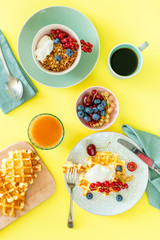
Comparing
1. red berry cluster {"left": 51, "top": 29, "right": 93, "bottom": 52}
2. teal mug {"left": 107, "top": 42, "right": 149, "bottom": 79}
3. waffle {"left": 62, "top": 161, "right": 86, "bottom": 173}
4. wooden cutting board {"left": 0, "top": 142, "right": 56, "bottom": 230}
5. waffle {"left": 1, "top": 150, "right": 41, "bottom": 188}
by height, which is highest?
red berry cluster {"left": 51, "top": 29, "right": 93, "bottom": 52}

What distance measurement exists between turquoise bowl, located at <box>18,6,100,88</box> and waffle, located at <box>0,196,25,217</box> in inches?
28.4

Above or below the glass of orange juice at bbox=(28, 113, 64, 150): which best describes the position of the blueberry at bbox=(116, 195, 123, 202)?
below

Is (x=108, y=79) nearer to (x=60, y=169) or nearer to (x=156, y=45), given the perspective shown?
(x=156, y=45)

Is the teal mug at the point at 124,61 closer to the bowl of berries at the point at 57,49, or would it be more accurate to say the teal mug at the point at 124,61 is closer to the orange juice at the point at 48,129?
the bowl of berries at the point at 57,49

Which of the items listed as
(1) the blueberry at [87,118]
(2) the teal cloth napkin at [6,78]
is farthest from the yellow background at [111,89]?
(1) the blueberry at [87,118]

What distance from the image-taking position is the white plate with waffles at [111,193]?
133cm

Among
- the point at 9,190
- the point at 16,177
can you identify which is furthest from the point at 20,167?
the point at 9,190

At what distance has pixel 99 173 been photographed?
4.18ft

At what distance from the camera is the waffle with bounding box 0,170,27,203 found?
4.29ft

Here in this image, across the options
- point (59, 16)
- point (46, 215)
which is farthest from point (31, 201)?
point (59, 16)

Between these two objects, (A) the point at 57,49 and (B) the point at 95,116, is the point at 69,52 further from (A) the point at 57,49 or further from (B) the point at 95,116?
(B) the point at 95,116

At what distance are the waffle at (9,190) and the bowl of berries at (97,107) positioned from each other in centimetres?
56

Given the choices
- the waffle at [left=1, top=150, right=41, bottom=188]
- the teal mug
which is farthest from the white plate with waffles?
the teal mug

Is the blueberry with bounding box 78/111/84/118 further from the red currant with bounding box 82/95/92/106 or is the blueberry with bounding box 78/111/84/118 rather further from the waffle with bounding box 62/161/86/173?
the waffle with bounding box 62/161/86/173
